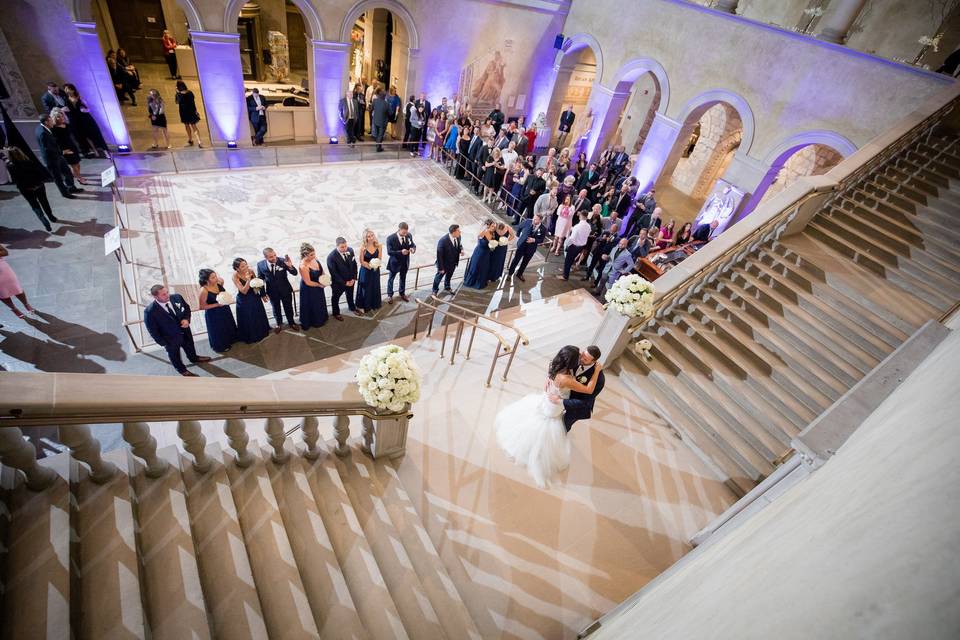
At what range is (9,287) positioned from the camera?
18.9ft

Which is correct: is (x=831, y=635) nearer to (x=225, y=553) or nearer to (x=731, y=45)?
(x=225, y=553)

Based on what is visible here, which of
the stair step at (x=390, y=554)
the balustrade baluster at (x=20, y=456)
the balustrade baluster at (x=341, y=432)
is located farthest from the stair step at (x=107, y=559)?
the stair step at (x=390, y=554)

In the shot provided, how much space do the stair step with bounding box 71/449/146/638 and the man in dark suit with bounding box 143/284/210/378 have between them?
10.8 feet

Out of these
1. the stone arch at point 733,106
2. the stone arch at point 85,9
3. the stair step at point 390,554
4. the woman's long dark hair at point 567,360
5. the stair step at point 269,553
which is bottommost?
the stair step at point 390,554

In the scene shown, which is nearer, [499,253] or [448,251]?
[448,251]

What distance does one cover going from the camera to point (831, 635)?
0.88 metres

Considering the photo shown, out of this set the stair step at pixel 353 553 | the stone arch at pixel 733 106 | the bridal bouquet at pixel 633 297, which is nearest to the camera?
the stair step at pixel 353 553

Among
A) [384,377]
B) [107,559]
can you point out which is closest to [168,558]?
[107,559]

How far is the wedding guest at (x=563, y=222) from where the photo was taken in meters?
10.2

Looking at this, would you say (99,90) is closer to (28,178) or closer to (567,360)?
(28,178)

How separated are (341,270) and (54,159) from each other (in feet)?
21.8

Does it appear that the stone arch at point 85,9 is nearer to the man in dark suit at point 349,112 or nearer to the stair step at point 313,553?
the man in dark suit at point 349,112

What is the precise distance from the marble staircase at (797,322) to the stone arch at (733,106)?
4.39 meters

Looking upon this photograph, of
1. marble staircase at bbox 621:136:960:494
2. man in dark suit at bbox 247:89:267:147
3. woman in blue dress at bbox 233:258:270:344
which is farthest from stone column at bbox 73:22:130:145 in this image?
marble staircase at bbox 621:136:960:494
